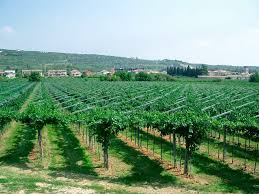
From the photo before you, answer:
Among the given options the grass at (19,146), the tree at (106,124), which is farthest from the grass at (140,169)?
the grass at (19,146)

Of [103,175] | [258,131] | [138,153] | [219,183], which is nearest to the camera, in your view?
[219,183]

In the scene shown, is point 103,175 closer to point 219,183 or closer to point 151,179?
point 151,179

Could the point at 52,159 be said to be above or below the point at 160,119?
below

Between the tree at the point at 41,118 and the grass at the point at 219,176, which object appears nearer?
the grass at the point at 219,176

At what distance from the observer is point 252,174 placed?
21.2 m

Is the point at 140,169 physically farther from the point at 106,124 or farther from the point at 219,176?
the point at 219,176

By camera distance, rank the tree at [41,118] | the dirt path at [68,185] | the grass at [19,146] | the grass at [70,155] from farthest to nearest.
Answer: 1. the grass at [19,146]
2. the tree at [41,118]
3. the grass at [70,155]
4. the dirt path at [68,185]

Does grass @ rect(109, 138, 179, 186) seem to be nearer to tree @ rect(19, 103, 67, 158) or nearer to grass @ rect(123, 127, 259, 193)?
grass @ rect(123, 127, 259, 193)

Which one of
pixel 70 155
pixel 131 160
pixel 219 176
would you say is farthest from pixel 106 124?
pixel 219 176

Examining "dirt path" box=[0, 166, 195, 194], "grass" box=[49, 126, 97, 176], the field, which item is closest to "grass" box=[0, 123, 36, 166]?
the field

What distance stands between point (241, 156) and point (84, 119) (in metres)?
11.8

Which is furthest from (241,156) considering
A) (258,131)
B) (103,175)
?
(103,175)

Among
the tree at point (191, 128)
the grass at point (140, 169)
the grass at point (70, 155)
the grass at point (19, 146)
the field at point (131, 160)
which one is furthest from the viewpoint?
the grass at point (19, 146)

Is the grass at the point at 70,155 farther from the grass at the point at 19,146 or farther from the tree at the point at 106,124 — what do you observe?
the grass at the point at 19,146
